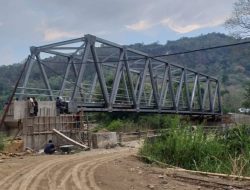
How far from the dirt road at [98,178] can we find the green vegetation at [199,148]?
79.4 inches

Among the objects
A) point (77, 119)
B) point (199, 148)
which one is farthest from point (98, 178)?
point (77, 119)

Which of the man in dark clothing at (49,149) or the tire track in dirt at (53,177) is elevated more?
the man in dark clothing at (49,149)

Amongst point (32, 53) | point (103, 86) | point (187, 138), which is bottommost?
point (187, 138)

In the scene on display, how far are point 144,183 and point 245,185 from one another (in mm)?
3055

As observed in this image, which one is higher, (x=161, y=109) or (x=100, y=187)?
(x=161, y=109)

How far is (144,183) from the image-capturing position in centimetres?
1344

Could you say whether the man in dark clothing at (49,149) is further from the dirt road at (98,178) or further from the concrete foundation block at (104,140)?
the dirt road at (98,178)

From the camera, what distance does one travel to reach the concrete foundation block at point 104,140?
29906 millimetres

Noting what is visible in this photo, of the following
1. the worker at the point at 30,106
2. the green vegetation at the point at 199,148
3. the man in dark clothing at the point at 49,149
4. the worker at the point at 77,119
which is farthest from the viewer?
the worker at the point at 77,119

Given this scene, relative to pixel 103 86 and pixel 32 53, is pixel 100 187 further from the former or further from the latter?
pixel 32 53

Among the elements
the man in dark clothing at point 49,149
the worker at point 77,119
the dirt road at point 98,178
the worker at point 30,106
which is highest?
the worker at point 30,106

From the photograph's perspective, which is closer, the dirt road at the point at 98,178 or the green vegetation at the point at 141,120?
the dirt road at the point at 98,178

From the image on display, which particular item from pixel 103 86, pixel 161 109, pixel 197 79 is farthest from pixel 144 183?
pixel 197 79

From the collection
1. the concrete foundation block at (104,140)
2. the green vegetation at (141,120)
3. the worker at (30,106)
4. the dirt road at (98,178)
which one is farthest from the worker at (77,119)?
the green vegetation at (141,120)
